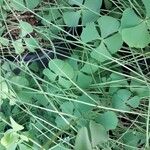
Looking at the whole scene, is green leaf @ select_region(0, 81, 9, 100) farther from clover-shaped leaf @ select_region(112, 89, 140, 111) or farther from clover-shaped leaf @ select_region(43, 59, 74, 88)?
clover-shaped leaf @ select_region(112, 89, 140, 111)

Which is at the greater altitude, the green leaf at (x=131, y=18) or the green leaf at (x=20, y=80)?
the green leaf at (x=131, y=18)

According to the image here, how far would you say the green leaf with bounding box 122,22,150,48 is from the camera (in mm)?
741

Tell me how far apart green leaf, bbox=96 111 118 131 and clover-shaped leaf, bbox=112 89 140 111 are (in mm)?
34

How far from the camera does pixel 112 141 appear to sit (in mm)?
830

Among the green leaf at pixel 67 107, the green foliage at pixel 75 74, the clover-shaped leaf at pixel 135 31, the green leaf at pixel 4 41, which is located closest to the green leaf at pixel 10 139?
the green foliage at pixel 75 74

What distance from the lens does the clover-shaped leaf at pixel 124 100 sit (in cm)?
80

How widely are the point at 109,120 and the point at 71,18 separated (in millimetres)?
244

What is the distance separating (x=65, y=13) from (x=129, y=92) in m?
0.23

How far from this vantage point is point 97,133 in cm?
74

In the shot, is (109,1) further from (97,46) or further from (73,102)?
(73,102)

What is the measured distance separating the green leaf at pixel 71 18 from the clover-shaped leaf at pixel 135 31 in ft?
0.43

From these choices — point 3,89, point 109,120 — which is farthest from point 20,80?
point 109,120

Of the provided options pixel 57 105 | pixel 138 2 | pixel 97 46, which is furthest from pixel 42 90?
pixel 138 2

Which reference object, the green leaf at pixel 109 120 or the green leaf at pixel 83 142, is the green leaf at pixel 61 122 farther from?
the green leaf at pixel 83 142
